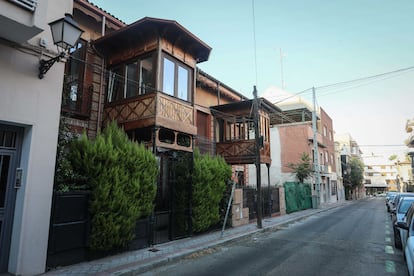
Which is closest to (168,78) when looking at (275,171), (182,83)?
(182,83)

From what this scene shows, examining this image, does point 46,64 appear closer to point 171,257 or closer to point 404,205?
point 171,257

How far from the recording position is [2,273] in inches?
193

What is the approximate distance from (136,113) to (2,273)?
21.1 feet

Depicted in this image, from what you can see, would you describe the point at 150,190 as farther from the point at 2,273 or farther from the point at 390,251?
the point at 390,251

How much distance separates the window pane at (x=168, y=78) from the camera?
10.3 m

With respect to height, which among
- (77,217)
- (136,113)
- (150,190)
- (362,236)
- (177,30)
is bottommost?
(362,236)

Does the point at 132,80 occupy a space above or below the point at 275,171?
above

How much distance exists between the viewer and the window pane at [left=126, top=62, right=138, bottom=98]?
1080 cm

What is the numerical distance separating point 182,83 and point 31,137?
6.99m

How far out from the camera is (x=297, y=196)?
20.5 metres

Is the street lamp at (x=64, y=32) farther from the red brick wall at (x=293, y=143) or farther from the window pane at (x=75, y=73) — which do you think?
the red brick wall at (x=293, y=143)

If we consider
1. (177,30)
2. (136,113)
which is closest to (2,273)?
(136,113)

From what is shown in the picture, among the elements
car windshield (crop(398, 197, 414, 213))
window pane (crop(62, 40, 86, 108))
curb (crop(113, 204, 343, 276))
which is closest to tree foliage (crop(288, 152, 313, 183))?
car windshield (crop(398, 197, 414, 213))

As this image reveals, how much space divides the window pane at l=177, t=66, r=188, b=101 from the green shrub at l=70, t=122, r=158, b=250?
4.51m
